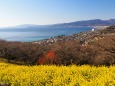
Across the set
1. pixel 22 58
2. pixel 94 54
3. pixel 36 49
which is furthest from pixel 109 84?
pixel 36 49

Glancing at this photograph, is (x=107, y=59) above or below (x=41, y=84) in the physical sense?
below

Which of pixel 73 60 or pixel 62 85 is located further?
pixel 73 60

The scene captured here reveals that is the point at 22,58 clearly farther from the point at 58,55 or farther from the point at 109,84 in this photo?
the point at 109,84

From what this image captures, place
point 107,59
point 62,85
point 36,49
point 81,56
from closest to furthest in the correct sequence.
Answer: point 62,85 < point 107,59 < point 81,56 < point 36,49

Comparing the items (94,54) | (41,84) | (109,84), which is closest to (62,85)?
(41,84)

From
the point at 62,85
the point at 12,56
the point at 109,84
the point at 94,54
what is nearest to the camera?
the point at 109,84

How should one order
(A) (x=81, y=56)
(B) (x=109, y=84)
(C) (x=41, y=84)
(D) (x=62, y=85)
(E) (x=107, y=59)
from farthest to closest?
(A) (x=81, y=56) < (E) (x=107, y=59) < (C) (x=41, y=84) < (D) (x=62, y=85) < (B) (x=109, y=84)

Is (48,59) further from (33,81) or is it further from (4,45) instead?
(33,81)

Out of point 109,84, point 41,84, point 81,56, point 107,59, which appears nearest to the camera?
point 109,84

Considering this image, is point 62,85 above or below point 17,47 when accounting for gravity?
above
